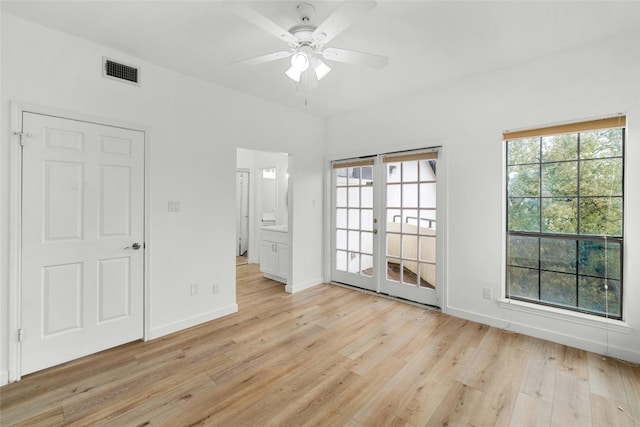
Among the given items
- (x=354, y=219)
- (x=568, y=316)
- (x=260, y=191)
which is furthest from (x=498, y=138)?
(x=260, y=191)

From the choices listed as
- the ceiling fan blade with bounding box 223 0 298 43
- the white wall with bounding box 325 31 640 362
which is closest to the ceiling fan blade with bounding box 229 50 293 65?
the ceiling fan blade with bounding box 223 0 298 43

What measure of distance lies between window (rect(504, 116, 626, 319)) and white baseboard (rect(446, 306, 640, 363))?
0.87ft

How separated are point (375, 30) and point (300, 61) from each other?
723 millimetres

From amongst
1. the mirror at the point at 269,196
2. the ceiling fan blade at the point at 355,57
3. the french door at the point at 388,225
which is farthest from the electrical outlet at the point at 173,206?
the mirror at the point at 269,196

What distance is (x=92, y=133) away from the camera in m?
2.44

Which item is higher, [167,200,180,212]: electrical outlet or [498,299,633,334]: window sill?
[167,200,180,212]: electrical outlet

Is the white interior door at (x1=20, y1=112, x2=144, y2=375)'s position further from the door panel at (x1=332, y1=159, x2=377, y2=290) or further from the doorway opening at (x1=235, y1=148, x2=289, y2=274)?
the doorway opening at (x1=235, y1=148, x2=289, y2=274)

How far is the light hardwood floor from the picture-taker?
1.76 meters

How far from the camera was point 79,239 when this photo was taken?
2396 mm

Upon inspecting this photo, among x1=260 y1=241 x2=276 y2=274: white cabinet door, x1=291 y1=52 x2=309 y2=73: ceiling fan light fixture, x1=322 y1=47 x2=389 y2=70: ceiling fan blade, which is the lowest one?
x1=260 y1=241 x2=276 y2=274: white cabinet door

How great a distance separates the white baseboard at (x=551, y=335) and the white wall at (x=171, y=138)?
8.95ft

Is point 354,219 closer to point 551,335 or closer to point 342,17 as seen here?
point 551,335

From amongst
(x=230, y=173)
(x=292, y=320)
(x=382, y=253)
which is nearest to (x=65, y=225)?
(x=230, y=173)

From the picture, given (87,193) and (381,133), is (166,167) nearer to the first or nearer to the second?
(87,193)
